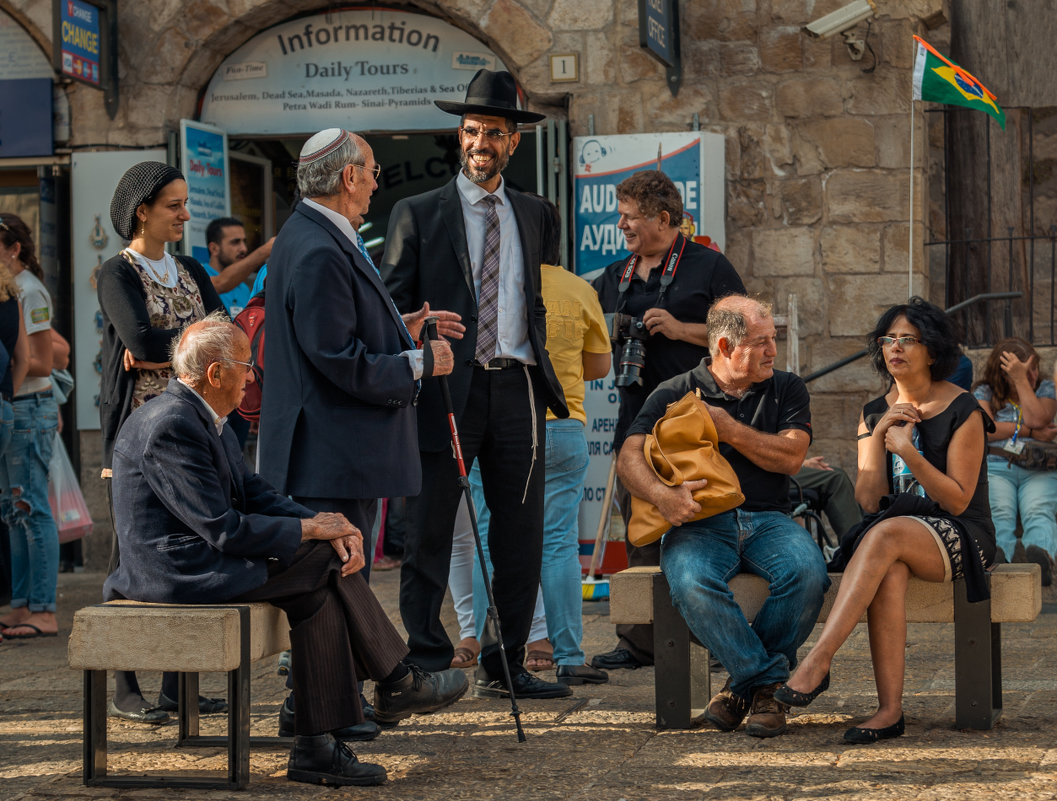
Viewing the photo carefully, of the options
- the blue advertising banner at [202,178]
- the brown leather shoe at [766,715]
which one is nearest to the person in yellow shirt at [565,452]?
the brown leather shoe at [766,715]

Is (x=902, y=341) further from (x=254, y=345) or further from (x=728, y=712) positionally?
(x=254, y=345)

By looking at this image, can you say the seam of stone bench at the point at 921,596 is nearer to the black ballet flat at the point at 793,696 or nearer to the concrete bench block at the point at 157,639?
the black ballet flat at the point at 793,696

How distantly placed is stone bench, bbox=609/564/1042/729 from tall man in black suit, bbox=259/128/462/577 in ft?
2.76

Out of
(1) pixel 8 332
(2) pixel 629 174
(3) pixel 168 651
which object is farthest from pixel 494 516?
(2) pixel 629 174

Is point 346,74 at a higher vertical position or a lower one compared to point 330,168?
higher

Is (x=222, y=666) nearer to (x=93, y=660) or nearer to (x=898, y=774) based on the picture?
(x=93, y=660)


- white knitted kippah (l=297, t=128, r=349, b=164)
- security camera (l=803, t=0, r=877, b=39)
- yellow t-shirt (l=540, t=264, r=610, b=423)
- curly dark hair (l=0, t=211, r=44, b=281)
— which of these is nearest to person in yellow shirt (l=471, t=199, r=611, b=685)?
yellow t-shirt (l=540, t=264, r=610, b=423)

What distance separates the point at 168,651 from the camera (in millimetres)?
3871

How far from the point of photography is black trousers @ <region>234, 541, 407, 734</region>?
3.99m

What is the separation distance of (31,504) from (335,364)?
3.14m

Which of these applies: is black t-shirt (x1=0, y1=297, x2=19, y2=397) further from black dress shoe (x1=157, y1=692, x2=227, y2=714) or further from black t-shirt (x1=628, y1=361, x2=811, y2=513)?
black t-shirt (x1=628, y1=361, x2=811, y2=513)

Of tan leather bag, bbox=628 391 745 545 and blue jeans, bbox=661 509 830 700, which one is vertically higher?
tan leather bag, bbox=628 391 745 545

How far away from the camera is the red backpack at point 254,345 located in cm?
541

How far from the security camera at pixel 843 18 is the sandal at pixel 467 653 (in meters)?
4.30
